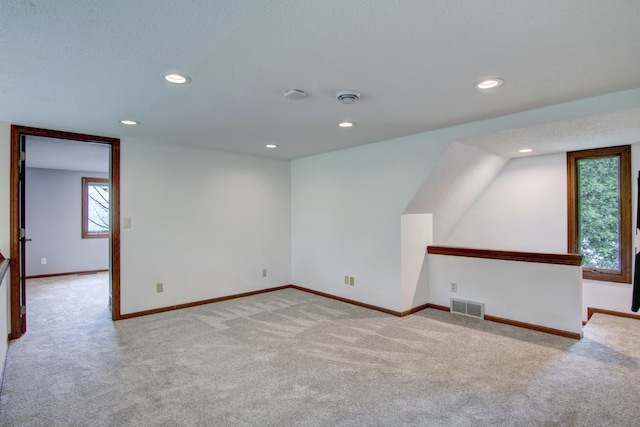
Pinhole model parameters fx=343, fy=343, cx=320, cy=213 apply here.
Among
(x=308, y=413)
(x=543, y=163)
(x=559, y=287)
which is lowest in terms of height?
(x=308, y=413)

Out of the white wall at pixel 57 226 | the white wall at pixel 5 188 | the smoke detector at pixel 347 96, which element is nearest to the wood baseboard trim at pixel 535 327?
the smoke detector at pixel 347 96

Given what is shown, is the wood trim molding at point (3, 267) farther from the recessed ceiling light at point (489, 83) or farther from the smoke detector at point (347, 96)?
the recessed ceiling light at point (489, 83)

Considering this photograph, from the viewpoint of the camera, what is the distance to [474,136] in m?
3.32

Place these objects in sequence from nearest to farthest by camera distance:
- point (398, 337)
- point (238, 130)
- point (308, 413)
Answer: point (308, 413), point (398, 337), point (238, 130)

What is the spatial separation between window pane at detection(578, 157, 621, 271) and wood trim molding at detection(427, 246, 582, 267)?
1.34m

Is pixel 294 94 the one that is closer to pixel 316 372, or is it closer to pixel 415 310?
pixel 316 372

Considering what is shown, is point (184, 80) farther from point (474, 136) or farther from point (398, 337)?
point (398, 337)

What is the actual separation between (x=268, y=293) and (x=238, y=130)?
2578 millimetres

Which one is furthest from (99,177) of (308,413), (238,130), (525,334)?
(525,334)

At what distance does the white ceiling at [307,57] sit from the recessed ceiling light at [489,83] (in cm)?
6

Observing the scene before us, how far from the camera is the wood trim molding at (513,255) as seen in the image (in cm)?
333

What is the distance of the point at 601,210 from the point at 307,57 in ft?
14.2

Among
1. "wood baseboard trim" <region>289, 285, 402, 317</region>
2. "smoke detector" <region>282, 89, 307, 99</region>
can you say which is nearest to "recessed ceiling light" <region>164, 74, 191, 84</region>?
"smoke detector" <region>282, 89, 307, 99</region>

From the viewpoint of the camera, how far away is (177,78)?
2195mm
